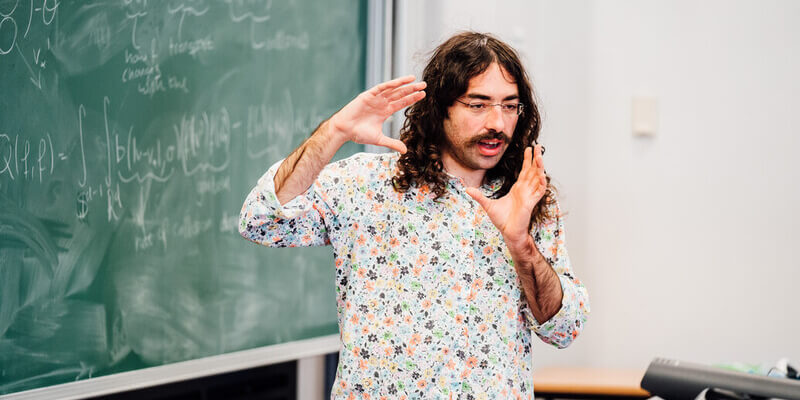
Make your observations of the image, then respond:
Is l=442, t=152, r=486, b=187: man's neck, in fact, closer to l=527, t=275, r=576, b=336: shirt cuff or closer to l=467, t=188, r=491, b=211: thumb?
l=467, t=188, r=491, b=211: thumb

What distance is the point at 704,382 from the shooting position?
119cm

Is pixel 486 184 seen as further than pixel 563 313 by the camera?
Yes

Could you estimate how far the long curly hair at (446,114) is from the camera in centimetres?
160

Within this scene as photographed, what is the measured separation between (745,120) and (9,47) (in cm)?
266

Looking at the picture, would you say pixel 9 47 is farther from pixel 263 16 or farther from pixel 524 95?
pixel 524 95

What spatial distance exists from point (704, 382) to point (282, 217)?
0.79 metres

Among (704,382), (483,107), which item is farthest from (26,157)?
(704,382)

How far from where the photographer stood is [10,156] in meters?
1.56

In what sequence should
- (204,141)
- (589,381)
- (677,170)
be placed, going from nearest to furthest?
(204,141) → (589,381) → (677,170)

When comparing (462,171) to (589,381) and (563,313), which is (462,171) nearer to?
→ (563,313)

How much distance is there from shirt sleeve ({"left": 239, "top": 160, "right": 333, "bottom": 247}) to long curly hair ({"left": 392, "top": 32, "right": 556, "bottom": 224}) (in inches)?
Answer: 6.8

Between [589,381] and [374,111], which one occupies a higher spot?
[374,111]

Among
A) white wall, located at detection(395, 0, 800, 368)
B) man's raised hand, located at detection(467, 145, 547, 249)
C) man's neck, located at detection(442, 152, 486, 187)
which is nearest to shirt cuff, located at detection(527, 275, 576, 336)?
man's raised hand, located at detection(467, 145, 547, 249)

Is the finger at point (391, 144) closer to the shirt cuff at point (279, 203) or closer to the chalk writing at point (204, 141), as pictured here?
the shirt cuff at point (279, 203)
